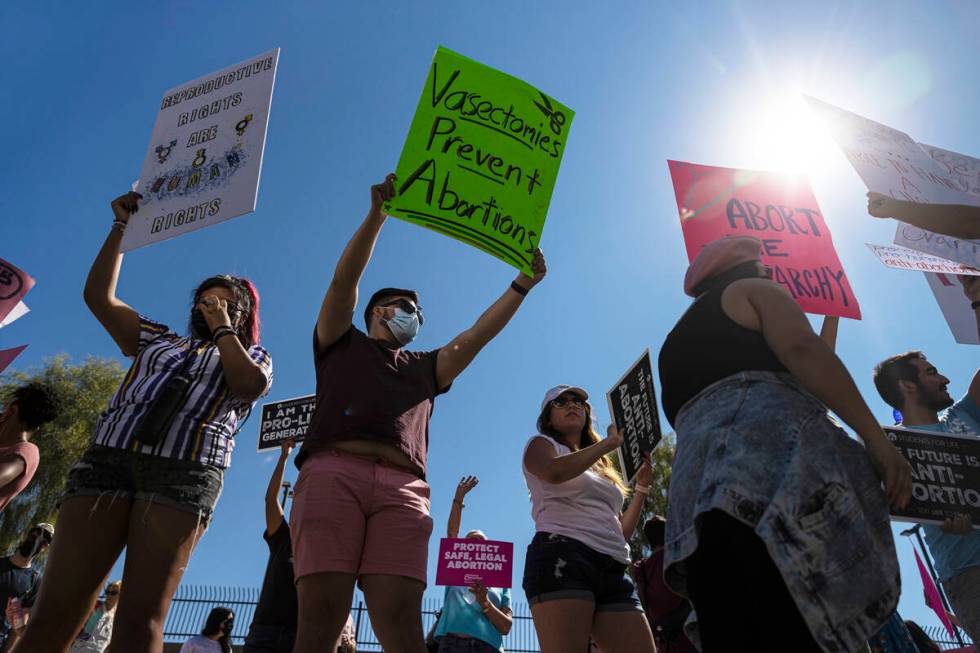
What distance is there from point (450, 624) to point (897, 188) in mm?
4662

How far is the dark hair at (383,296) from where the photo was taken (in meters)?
3.48

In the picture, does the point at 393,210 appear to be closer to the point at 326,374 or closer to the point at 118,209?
the point at 326,374

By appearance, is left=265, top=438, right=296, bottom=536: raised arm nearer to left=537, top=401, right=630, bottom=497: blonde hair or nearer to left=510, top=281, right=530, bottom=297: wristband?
left=537, top=401, right=630, bottom=497: blonde hair

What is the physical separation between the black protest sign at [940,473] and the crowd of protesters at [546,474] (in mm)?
109

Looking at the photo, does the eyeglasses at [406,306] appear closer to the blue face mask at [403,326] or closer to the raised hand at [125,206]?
the blue face mask at [403,326]

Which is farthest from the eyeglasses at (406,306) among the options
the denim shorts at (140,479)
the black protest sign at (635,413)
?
the black protest sign at (635,413)

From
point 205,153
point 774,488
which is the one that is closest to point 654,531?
point 774,488

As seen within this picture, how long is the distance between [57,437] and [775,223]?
21284mm

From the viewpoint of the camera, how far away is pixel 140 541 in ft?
8.03

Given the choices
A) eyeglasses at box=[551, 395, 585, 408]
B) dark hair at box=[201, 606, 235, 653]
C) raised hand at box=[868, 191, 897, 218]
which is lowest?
dark hair at box=[201, 606, 235, 653]

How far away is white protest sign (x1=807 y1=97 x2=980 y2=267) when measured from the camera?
152 inches

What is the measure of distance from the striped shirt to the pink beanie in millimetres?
1862

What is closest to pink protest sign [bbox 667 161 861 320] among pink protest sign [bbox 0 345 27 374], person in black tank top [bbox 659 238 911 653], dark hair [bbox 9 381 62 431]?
person in black tank top [bbox 659 238 911 653]

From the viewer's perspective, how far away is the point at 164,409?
8.89 ft
